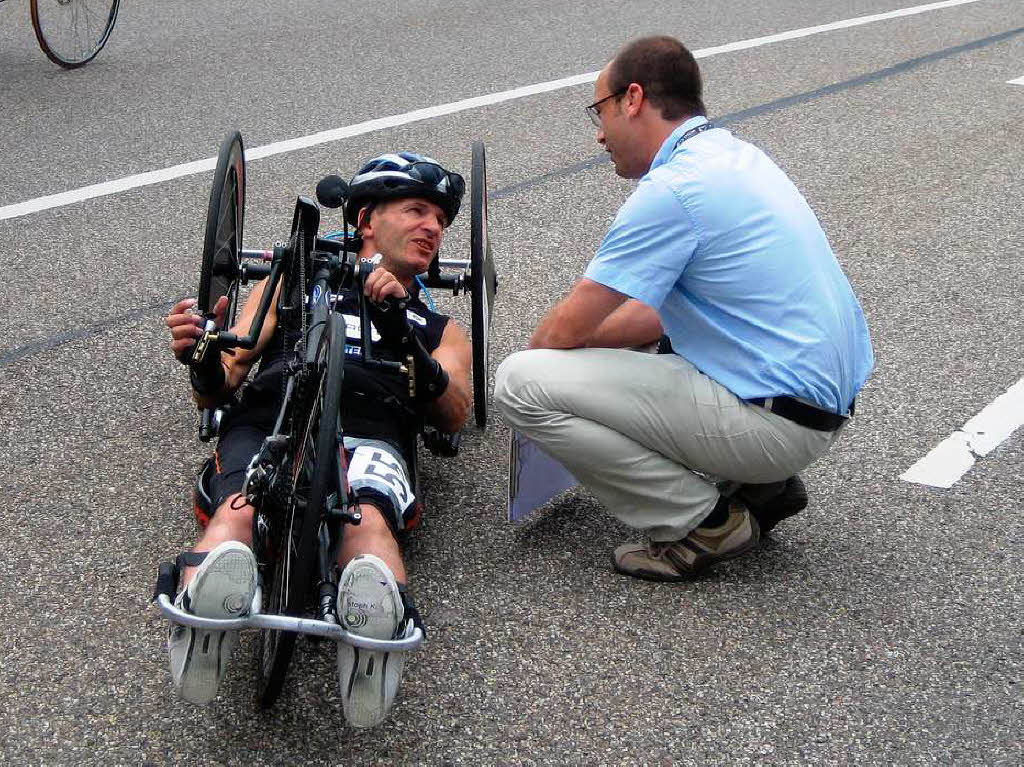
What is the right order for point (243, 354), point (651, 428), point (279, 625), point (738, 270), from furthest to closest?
point (243, 354) < point (651, 428) < point (738, 270) < point (279, 625)

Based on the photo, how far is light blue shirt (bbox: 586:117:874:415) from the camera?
10.9 feet

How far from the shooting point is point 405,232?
3.96m

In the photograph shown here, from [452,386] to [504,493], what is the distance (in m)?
0.50

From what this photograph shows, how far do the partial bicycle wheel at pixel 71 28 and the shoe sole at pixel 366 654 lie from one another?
6649 millimetres

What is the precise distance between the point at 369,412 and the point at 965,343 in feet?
9.11

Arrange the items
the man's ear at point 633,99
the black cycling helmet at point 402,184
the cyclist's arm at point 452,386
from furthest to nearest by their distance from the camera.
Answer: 1. the black cycling helmet at point 402,184
2. the cyclist's arm at point 452,386
3. the man's ear at point 633,99

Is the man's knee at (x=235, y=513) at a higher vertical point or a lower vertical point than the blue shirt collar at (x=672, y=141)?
lower

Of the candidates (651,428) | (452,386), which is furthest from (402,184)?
(651,428)

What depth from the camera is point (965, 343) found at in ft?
17.2

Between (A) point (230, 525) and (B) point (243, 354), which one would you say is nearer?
(A) point (230, 525)

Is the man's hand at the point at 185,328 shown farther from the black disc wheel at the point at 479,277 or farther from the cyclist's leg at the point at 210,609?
the black disc wheel at the point at 479,277

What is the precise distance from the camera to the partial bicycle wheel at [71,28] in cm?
844

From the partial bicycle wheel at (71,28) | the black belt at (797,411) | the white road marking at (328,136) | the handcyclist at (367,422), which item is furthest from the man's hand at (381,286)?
the partial bicycle wheel at (71,28)

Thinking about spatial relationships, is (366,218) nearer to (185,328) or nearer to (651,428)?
(185,328)
